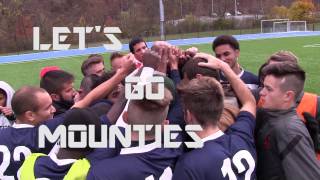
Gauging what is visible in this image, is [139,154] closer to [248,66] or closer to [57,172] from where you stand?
[57,172]

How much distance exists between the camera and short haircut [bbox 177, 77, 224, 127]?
6.05 feet

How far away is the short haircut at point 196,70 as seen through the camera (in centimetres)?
218

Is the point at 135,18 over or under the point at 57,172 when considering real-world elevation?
over

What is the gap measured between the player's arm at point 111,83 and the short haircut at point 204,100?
40 centimetres

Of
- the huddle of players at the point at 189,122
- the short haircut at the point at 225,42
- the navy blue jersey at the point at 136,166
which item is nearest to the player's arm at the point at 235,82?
the huddle of players at the point at 189,122

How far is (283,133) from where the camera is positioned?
200 cm

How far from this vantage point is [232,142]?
1.97m

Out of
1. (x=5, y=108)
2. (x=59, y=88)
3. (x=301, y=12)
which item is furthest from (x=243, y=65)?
(x=301, y=12)

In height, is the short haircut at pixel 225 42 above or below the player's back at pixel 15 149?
above

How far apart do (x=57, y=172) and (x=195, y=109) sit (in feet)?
2.04

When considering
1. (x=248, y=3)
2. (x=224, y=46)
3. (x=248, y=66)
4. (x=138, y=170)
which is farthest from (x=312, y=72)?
(x=248, y=3)

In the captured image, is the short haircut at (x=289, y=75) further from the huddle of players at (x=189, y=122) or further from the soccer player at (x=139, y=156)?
the soccer player at (x=139, y=156)

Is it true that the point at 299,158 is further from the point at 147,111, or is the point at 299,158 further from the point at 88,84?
the point at 88,84

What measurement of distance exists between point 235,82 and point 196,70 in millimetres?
193
